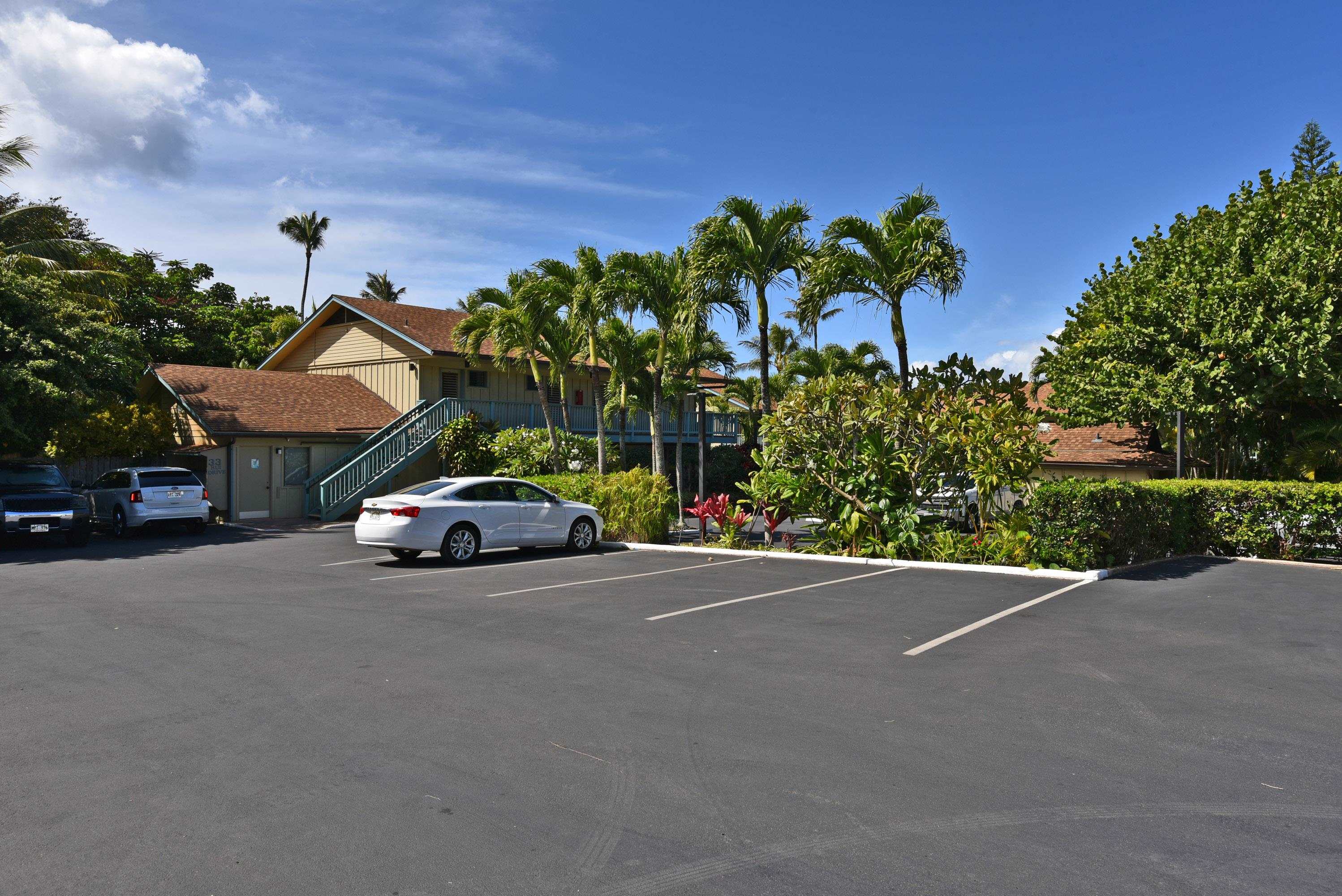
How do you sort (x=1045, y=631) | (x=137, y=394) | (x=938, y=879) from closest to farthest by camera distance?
(x=938, y=879) < (x=1045, y=631) < (x=137, y=394)

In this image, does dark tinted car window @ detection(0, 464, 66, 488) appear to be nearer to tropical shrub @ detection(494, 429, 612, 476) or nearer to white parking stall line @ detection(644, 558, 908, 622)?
tropical shrub @ detection(494, 429, 612, 476)

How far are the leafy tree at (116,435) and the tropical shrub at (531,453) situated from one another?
9299 mm

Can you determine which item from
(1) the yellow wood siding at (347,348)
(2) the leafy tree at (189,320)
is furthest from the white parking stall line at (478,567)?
(2) the leafy tree at (189,320)

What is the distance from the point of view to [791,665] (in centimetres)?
764

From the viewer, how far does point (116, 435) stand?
24.2 m

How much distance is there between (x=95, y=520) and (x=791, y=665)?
20.4 m

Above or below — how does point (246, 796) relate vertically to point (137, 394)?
below

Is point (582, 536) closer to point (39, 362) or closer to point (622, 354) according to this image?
point (622, 354)

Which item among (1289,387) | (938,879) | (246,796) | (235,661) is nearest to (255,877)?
(246,796)

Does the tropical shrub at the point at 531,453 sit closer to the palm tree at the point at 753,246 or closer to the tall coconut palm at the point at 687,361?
the tall coconut palm at the point at 687,361

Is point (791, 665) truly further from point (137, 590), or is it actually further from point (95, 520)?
point (95, 520)

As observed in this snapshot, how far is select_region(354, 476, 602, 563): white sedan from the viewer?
14.4 metres

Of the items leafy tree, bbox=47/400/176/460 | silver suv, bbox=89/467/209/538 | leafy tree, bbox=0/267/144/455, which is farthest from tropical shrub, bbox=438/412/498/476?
leafy tree, bbox=0/267/144/455

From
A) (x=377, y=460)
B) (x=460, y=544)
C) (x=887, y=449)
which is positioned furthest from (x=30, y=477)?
(x=887, y=449)
